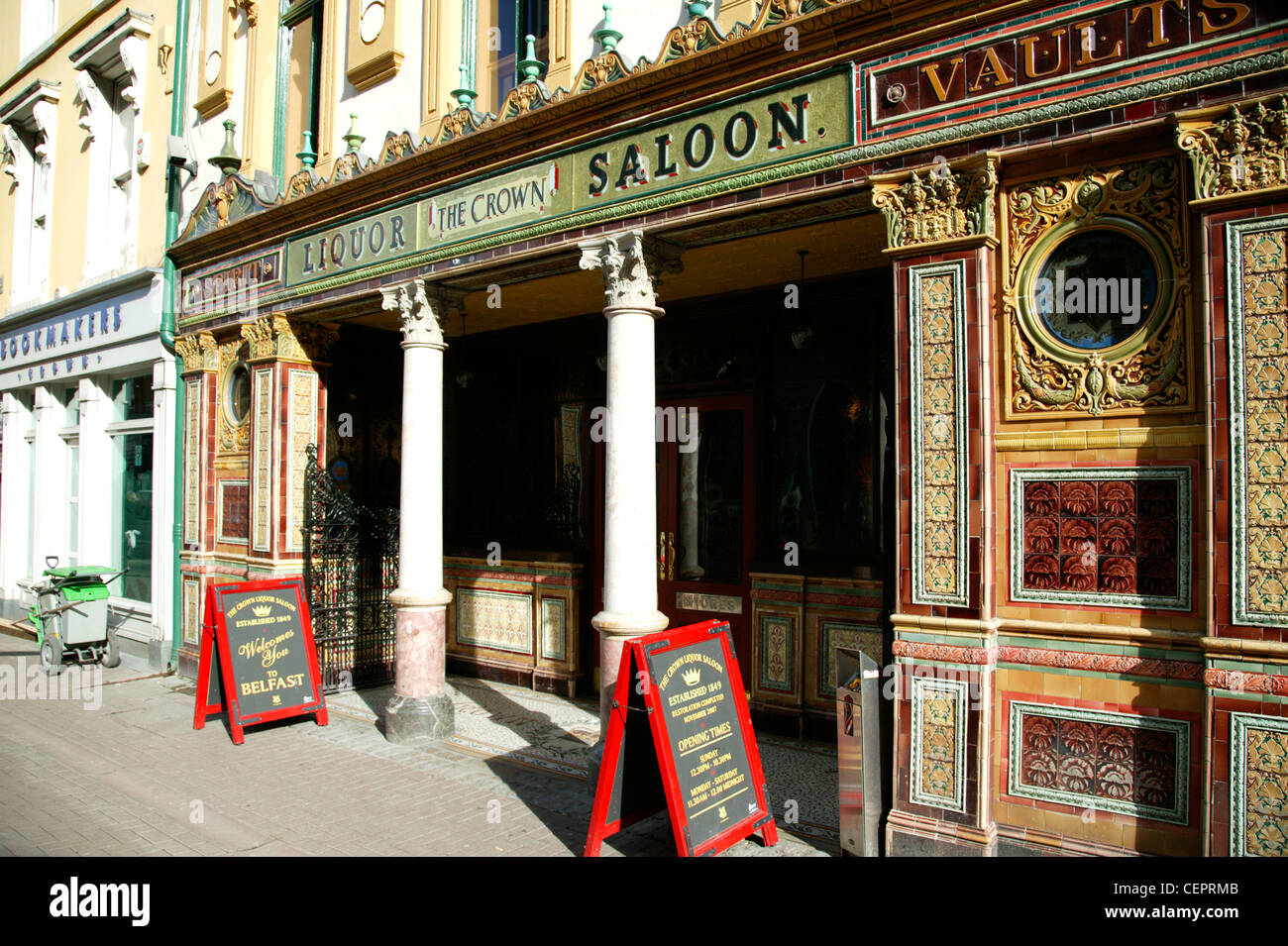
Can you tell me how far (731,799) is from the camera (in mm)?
5078

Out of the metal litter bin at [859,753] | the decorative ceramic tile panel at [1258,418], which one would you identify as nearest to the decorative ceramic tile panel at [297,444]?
the metal litter bin at [859,753]

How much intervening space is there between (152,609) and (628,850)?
29.1 feet

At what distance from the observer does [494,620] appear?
9938mm

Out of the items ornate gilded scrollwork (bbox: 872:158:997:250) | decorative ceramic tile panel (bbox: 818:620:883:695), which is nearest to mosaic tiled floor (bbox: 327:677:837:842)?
decorative ceramic tile panel (bbox: 818:620:883:695)

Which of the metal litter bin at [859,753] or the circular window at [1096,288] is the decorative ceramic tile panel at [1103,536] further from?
the metal litter bin at [859,753]

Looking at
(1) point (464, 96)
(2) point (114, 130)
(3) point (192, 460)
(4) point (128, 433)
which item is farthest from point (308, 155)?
(2) point (114, 130)

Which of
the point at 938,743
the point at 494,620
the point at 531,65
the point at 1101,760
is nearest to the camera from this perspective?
the point at 1101,760

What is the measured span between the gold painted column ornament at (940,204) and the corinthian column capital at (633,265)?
69.7 inches

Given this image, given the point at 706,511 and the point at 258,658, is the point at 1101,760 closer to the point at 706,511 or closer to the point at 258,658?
the point at 706,511

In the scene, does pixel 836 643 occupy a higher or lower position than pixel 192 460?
lower

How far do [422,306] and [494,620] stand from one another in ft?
12.5

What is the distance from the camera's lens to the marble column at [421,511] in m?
7.82

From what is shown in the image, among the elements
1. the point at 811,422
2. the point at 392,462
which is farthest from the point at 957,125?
the point at 392,462

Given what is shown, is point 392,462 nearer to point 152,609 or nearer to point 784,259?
point 152,609
